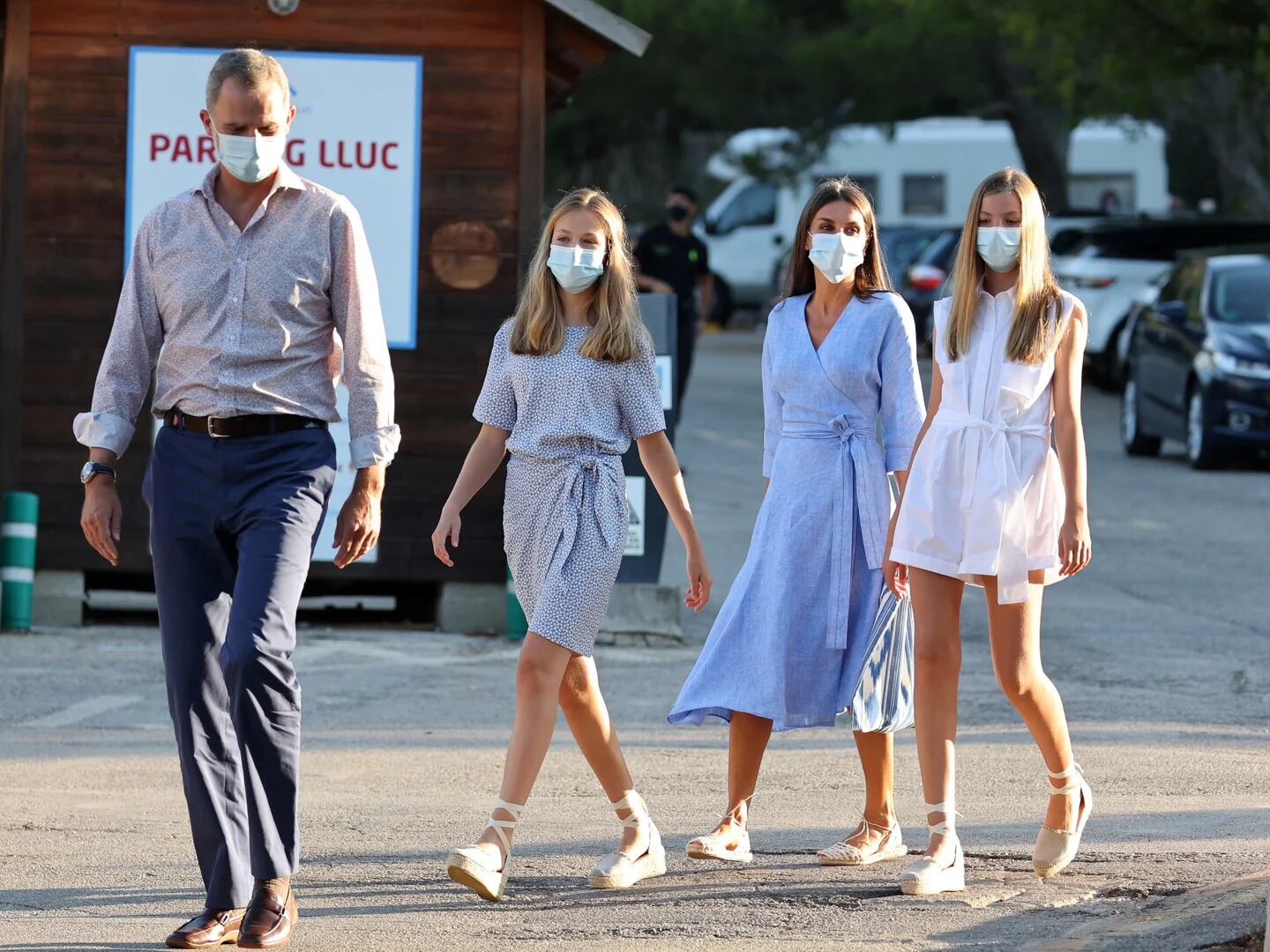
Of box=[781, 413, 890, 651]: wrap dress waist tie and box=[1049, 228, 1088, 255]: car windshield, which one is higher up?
box=[1049, 228, 1088, 255]: car windshield

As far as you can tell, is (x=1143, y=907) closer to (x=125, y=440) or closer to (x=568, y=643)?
(x=568, y=643)

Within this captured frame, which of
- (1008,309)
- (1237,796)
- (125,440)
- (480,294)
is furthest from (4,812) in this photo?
(480,294)

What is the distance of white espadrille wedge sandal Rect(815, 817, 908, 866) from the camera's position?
5.98 meters

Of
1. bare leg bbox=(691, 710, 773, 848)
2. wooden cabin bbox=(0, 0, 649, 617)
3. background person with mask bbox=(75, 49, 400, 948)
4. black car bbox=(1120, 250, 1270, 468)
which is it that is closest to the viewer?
background person with mask bbox=(75, 49, 400, 948)

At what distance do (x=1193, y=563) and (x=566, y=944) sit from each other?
29.1 feet

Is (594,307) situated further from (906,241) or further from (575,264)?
(906,241)

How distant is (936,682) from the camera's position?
5.74m

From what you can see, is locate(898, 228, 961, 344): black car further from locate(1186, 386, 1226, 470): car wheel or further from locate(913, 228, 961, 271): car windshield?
locate(1186, 386, 1226, 470): car wheel

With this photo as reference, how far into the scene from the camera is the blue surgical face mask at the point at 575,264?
5770mm

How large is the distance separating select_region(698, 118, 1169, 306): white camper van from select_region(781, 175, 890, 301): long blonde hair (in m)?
31.9

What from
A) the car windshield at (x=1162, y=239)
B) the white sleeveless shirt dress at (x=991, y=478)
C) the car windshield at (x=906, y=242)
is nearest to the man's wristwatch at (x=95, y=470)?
the white sleeveless shirt dress at (x=991, y=478)

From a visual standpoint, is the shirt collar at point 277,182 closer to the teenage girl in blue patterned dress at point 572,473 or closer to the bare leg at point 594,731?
the teenage girl in blue patterned dress at point 572,473

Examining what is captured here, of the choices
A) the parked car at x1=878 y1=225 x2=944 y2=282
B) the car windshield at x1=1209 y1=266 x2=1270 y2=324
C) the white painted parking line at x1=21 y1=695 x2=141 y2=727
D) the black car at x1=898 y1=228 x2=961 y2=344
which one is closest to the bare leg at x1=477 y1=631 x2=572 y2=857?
the white painted parking line at x1=21 y1=695 x2=141 y2=727

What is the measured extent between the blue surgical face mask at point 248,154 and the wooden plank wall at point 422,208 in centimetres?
547
